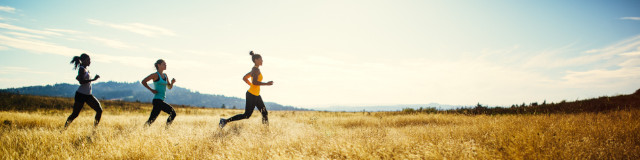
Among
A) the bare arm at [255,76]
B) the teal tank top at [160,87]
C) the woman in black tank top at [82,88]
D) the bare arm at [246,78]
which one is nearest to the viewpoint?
the woman in black tank top at [82,88]

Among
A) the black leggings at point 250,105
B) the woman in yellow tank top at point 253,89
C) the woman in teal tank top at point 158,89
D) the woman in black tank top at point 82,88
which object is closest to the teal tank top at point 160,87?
the woman in teal tank top at point 158,89

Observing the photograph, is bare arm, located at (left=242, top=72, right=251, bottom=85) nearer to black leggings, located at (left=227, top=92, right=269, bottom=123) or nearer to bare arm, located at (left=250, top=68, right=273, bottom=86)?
bare arm, located at (left=250, top=68, right=273, bottom=86)

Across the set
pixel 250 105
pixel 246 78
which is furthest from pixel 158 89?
pixel 250 105

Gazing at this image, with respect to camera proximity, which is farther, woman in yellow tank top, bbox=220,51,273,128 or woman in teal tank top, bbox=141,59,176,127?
woman in yellow tank top, bbox=220,51,273,128

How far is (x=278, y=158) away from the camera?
3.15 m

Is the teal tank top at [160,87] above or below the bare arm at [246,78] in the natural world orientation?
below

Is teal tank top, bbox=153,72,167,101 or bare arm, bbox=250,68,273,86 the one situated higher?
bare arm, bbox=250,68,273,86

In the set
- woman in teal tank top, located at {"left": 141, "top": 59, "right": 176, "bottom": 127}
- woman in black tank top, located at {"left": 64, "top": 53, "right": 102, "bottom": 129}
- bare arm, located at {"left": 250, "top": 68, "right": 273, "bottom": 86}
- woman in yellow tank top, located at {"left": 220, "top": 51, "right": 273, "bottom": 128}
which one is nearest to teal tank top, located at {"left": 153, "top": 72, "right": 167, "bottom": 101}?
woman in teal tank top, located at {"left": 141, "top": 59, "right": 176, "bottom": 127}

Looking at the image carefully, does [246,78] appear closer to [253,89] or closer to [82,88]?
[253,89]

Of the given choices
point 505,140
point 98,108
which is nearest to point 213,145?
point 98,108

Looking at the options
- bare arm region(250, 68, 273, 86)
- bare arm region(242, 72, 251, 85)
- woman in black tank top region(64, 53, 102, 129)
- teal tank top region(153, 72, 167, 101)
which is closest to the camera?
woman in black tank top region(64, 53, 102, 129)

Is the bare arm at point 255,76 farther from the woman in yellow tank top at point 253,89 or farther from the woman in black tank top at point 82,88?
the woman in black tank top at point 82,88

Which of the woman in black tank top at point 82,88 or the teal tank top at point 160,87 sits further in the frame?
the teal tank top at point 160,87

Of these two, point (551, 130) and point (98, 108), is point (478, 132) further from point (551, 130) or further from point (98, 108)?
point (98, 108)
